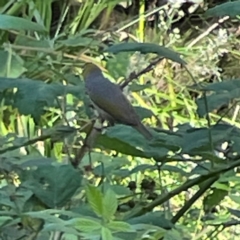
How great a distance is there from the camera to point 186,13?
10.1ft

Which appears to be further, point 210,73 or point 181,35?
point 181,35

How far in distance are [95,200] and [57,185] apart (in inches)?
4.8

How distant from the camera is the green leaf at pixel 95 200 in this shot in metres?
0.47

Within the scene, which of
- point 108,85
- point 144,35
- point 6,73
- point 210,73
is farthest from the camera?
point 144,35

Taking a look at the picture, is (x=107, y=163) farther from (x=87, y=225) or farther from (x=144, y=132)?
(x=87, y=225)

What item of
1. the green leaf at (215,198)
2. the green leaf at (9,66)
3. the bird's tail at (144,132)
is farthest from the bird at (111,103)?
the green leaf at (9,66)

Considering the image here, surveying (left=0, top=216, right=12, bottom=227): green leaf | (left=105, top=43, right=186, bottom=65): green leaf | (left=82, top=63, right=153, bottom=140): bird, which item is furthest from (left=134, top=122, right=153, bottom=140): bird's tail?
(left=0, top=216, right=12, bottom=227): green leaf

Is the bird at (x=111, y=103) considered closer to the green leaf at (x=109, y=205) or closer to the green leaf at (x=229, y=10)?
the green leaf at (x=229, y=10)

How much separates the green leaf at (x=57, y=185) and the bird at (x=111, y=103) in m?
0.18

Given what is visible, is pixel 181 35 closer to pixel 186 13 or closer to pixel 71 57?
pixel 186 13

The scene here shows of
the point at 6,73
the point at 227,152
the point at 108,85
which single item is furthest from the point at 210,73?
the point at 227,152

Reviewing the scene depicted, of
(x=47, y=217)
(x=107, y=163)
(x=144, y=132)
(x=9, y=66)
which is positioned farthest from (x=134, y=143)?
(x=9, y=66)

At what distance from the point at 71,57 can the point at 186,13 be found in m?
1.17

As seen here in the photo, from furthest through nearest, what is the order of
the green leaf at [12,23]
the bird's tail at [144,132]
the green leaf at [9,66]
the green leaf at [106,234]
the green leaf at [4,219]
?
1. the green leaf at [9,66]
2. the bird's tail at [144,132]
3. the green leaf at [12,23]
4. the green leaf at [4,219]
5. the green leaf at [106,234]
